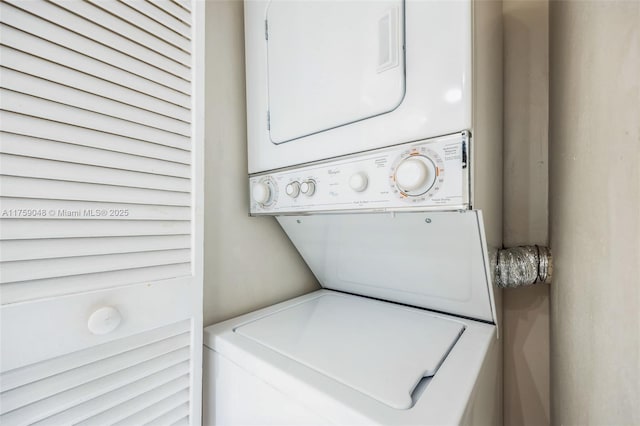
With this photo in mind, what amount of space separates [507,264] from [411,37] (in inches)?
47.0

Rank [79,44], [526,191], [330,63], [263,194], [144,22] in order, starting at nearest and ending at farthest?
1. [79,44]
2. [144,22]
3. [330,63]
4. [263,194]
5. [526,191]

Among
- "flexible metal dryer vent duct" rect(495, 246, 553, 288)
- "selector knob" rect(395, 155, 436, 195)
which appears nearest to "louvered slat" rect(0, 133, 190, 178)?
"selector knob" rect(395, 155, 436, 195)

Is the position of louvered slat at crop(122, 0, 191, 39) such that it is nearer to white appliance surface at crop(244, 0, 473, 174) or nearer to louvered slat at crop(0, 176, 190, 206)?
white appliance surface at crop(244, 0, 473, 174)

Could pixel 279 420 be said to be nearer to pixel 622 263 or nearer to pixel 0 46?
pixel 622 263

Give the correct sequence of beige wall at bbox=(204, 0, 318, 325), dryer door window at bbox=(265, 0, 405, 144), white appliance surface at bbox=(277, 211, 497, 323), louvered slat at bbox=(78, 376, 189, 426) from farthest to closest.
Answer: beige wall at bbox=(204, 0, 318, 325) → white appliance surface at bbox=(277, 211, 497, 323) → dryer door window at bbox=(265, 0, 405, 144) → louvered slat at bbox=(78, 376, 189, 426)

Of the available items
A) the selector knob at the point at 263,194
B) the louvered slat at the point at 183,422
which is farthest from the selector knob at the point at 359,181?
the louvered slat at the point at 183,422

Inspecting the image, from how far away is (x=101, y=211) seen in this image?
33.4 inches

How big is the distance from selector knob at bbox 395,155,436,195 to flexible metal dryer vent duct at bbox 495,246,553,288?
844 millimetres

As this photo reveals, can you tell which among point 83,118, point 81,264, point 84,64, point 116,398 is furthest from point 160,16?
point 116,398

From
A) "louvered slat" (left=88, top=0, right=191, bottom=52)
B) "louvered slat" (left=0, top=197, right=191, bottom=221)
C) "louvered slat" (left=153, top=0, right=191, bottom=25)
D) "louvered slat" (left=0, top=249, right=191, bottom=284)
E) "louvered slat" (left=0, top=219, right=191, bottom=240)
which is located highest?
"louvered slat" (left=153, top=0, right=191, bottom=25)

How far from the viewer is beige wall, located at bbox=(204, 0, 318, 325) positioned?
140 centimetres

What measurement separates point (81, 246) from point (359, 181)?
0.90 meters

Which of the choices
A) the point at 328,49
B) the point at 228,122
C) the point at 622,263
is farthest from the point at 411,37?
the point at 228,122

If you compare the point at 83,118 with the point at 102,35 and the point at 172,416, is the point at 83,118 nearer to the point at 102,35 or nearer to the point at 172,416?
the point at 102,35
